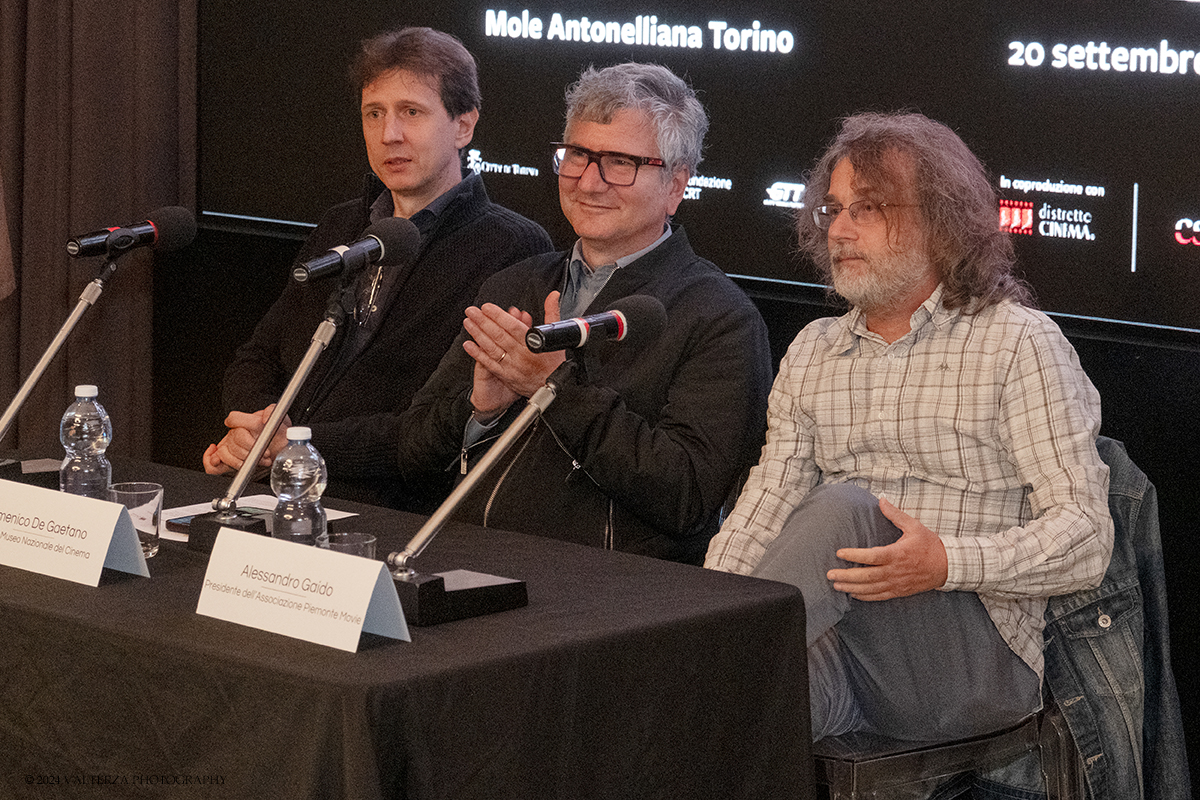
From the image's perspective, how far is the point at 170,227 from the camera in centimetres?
241

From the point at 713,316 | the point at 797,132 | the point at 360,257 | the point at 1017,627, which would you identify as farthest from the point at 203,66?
the point at 1017,627

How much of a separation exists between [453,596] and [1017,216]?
5.57 feet

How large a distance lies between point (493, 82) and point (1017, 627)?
2022 millimetres

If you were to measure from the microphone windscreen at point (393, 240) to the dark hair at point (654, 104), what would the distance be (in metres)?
0.82

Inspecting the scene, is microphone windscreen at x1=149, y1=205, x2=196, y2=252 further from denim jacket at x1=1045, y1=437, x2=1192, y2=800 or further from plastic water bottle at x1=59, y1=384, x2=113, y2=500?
denim jacket at x1=1045, y1=437, x2=1192, y2=800

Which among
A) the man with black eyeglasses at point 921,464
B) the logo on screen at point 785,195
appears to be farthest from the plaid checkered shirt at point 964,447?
the logo on screen at point 785,195

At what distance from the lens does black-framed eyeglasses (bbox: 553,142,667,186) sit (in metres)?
2.74

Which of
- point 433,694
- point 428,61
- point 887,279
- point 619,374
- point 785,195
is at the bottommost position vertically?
point 433,694

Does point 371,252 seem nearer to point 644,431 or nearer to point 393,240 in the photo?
point 393,240

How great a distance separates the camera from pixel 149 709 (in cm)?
156

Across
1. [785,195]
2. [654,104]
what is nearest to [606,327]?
[654,104]

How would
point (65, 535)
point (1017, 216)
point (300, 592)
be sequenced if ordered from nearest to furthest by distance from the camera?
point (300, 592) → point (65, 535) → point (1017, 216)

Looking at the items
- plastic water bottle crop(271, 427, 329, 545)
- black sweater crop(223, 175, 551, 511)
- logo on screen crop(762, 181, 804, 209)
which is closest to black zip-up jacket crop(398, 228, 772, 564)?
black sweater crop(223, 175, 551, 511)

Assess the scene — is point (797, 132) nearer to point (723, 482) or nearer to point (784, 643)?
point (723, 482)
